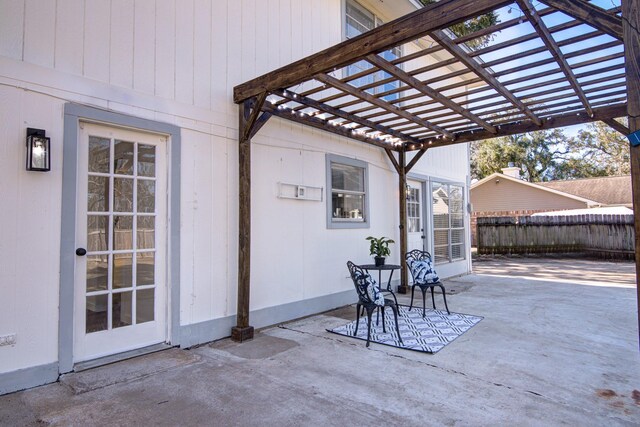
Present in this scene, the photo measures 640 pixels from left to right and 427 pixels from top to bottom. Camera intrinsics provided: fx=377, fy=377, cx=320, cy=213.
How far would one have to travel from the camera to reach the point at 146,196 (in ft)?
11.6

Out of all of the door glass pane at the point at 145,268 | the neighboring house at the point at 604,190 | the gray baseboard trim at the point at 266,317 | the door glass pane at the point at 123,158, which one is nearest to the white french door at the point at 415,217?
the gray baseboard trim at the point at 266,317

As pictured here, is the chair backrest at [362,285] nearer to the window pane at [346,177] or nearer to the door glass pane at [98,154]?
the window pane at [346,177]

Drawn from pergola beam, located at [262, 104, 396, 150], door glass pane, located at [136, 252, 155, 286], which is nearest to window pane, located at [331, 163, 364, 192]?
pergola beam, located at [262, 104, 396, 150]

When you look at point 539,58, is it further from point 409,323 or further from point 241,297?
point 241,297

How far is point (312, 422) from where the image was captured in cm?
230

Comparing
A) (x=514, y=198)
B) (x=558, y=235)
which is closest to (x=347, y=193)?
(x=558, y=235)

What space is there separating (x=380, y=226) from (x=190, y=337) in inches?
149

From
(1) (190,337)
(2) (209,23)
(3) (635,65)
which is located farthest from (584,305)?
(2) (209,23)

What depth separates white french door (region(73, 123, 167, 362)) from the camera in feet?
10.3

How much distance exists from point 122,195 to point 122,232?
331mm

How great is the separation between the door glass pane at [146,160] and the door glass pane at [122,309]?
1111 mm

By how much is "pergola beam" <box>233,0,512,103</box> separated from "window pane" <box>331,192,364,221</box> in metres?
2.21

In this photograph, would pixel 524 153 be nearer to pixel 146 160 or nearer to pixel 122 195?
pixel 146 160

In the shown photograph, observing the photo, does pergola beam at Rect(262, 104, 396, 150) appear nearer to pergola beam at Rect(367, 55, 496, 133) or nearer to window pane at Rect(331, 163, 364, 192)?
window pane at Rect(331, 163, 364, 192)
